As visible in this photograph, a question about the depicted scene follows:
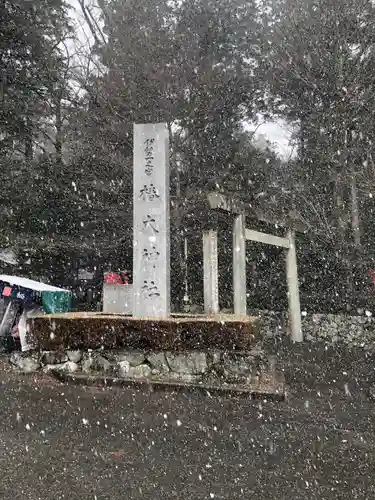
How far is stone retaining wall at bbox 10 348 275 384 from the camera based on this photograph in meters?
5.65

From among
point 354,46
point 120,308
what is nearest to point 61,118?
point 120,308

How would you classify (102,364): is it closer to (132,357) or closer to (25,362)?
(132,357)

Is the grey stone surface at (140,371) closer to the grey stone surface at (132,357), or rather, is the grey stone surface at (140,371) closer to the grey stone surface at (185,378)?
the grey stone surface at (132,357)

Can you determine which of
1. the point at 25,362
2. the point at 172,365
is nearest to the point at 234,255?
the point at 172,365

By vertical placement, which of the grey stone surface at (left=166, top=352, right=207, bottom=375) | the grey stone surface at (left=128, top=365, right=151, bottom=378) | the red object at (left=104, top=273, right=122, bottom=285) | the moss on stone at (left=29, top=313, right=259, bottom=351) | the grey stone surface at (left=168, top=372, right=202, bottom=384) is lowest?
the grey stone surface at (left=168, top=372, right=202, bottom=384)

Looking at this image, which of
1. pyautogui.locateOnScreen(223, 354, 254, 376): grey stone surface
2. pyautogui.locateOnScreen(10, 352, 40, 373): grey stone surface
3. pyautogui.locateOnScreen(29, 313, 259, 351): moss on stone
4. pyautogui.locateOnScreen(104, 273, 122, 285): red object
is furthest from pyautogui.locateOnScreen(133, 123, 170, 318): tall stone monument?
pyautogui.locateOnScreen(104, 273, 122, 285): red object

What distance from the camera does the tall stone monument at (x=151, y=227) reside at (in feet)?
21.2

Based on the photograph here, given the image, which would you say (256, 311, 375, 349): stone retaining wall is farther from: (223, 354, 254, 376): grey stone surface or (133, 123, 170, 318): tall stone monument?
(223, 354, 254, 376): grey stone surface

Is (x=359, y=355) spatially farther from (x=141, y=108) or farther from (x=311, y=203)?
(x=141, y=108)

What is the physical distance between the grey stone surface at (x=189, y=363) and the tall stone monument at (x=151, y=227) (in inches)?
31.3

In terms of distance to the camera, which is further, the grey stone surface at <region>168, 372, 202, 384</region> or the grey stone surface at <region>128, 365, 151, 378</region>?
the grey stone surface at <region>128, 365, 151, 378</region>

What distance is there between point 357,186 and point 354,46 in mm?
3407

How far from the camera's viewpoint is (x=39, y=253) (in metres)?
11.8

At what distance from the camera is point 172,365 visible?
227 inches
